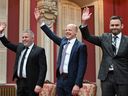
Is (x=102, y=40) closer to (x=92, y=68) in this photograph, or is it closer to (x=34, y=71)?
(x=34, y=71)

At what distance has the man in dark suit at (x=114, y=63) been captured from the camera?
9.34 ft

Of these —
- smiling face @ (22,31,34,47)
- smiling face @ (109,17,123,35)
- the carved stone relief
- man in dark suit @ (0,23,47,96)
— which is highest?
the carved stone relief

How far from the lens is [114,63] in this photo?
2.88 meters

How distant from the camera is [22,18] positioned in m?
6.02

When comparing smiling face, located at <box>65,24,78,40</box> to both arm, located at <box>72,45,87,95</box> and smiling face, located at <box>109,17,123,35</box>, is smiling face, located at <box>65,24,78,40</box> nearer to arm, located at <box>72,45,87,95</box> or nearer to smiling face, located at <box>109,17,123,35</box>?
Answer: arm, located at <box>72,45,87,95</box>

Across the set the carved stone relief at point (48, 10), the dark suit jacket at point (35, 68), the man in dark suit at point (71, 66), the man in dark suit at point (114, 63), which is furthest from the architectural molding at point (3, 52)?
the man in dark suit at point (114, 63)

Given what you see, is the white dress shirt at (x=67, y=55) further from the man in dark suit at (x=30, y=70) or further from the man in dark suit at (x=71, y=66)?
the man in dark suit at (x=30, y=70)

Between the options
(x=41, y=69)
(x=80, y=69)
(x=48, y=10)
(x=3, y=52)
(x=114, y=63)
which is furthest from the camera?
(x=3, y=52)

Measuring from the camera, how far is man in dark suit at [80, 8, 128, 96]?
285cm

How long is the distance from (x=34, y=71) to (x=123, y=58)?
102 cm

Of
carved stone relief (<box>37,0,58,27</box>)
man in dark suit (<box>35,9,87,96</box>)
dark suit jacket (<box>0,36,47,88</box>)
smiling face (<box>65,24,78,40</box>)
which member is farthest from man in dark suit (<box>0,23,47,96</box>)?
carved stone relief (<box>37,0,58,27</box>)

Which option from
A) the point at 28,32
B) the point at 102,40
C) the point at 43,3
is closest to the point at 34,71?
the point at 28,32

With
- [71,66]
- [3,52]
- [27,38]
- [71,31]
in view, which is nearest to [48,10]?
[3,52]

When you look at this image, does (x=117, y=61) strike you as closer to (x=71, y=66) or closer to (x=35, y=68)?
(x=71, y=66)
